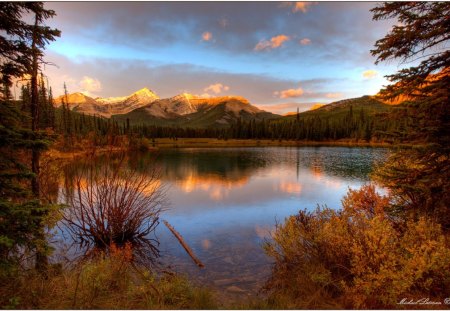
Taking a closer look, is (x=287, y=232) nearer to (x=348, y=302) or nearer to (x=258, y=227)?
(x=348, y=302)

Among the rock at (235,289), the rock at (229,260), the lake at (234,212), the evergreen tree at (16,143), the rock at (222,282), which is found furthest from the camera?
the rock at (229,260)

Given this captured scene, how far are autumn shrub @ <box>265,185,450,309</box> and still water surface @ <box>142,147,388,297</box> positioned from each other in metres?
1.72

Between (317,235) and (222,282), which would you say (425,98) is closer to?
(317,235)

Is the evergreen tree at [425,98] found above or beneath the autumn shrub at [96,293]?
above

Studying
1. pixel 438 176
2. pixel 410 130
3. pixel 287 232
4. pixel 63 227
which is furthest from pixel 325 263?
pixel 63 227

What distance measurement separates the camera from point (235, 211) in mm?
21656

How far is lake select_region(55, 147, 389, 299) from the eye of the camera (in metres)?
11.2

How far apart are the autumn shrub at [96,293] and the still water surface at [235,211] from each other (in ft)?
7.42

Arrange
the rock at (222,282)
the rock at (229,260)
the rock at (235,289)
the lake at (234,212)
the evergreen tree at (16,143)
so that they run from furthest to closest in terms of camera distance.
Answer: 1. the rock at (229,260)
2. the lake at (234,212)
3. the rock at (222,282)
4. the rock at (235,289)
5. the evergreen tree at (16,143)

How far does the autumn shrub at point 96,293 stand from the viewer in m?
6.54

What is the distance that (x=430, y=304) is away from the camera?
662 centimetres

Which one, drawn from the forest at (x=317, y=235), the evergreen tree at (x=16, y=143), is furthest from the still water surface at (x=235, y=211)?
the evergreen tree at (x=16, y=143)

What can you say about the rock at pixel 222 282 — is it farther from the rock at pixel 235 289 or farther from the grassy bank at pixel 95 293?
the grassy bank at pixel 95 293

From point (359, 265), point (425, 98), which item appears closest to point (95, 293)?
point (359, 265)
